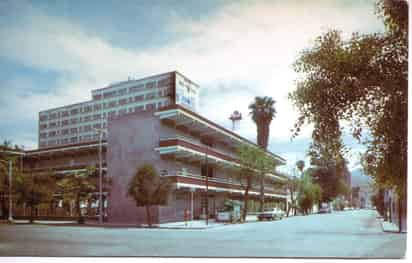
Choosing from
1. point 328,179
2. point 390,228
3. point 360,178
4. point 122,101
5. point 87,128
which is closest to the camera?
point 390,228

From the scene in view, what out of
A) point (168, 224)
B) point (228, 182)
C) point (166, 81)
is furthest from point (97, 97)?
point (228, 182)

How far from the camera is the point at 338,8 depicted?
5.80 meters

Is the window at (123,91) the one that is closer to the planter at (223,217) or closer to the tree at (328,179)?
the planter at (223,217)

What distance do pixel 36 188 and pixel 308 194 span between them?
10.8ft

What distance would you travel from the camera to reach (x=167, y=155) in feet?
20.9

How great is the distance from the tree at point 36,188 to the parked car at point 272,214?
2.52 metres

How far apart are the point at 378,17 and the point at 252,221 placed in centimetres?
270

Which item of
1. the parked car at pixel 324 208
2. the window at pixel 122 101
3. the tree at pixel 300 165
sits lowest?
the parked car at pixel 324 208

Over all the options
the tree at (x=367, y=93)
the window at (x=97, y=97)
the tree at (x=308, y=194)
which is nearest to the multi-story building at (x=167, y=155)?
the window at (x=97, y=97)

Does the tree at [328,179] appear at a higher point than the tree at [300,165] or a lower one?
lower

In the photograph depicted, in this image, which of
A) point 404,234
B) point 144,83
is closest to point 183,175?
point 144,83

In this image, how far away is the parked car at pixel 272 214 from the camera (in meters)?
6.11

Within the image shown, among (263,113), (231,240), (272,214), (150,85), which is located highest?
(150,85)

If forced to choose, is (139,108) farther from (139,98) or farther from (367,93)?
(367,93)
